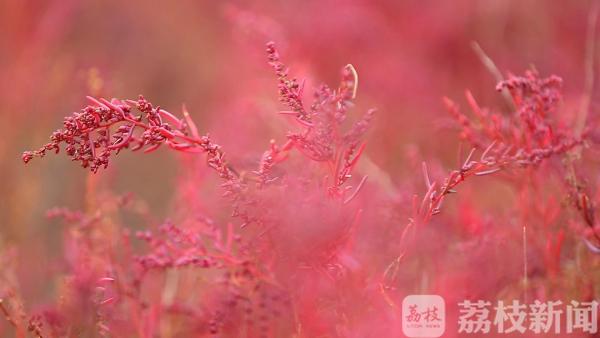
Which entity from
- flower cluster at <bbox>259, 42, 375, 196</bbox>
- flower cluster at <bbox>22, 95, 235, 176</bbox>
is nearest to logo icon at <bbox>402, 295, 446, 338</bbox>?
flower cluster at <bbox>259, 42, 375, 196</bbox>

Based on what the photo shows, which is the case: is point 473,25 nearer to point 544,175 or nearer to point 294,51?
point 294,51

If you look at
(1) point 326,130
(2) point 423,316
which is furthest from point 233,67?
(1) point 326,130

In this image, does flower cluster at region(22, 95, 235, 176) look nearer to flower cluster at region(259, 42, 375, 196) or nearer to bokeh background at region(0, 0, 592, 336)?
flower cluster at region(259, 42, 375, 196)

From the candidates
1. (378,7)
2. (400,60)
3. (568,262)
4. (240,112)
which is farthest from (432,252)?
(378,7)

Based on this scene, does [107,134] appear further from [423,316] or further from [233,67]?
[233,67]

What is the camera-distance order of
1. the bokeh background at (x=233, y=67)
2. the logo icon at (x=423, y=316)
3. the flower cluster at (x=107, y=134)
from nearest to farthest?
the flower cluster at (x=107, y=134) < the logo icon at (x=423, y=316) < the bokeh background at (x=233, y=67)

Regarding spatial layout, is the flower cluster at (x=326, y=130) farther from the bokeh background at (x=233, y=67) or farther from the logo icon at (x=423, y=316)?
the bokeh background at (x=233, y=67)

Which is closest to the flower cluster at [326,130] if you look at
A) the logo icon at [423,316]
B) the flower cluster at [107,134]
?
the flower cluster at [107,134]
